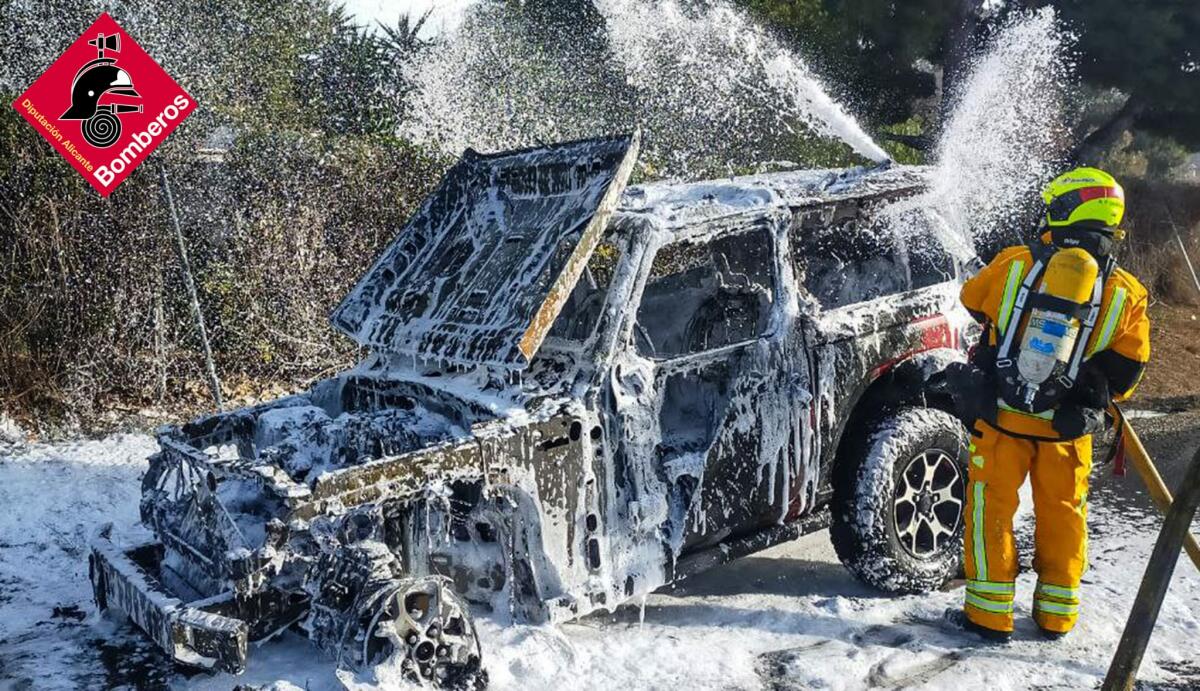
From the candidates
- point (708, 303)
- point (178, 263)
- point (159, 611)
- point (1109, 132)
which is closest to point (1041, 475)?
point (708, 303)

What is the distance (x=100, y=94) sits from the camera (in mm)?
7426

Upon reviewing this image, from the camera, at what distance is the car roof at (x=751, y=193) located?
470cm

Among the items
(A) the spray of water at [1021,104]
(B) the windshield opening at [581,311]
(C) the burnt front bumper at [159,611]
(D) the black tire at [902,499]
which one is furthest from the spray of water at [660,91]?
(C) the burnt front bumper at [159,611]

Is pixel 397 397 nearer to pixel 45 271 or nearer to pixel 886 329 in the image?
pixel 886 329

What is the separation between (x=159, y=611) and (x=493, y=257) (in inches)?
81.7

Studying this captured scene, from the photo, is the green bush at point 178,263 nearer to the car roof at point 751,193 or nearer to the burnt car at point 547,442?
the burnt car at point 547,442

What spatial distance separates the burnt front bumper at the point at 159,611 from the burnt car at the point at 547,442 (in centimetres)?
1

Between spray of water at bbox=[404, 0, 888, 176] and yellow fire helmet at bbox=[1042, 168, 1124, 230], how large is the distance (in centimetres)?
815

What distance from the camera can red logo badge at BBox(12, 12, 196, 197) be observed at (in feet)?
23.9

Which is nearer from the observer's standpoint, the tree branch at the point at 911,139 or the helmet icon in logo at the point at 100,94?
the helmet icon in logo at the point at 100,94

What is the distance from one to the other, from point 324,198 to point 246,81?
7.72ft

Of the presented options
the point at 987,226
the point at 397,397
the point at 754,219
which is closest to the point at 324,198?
the point at 397,397

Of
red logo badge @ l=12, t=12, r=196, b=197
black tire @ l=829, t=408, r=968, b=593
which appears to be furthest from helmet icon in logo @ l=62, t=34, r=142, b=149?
black tire @ l=829, t=408, r=968, b=593

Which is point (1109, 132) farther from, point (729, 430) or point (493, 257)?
point (493, 257)
